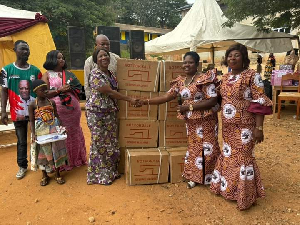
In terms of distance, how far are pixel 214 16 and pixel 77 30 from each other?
524 centimetres

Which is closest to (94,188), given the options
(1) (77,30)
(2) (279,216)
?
(2) (279,216)

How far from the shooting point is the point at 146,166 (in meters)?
3.20

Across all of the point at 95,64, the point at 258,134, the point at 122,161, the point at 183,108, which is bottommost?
the point at 122,161

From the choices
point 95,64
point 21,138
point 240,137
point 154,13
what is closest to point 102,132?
point 95,64

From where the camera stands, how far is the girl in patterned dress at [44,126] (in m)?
3.05

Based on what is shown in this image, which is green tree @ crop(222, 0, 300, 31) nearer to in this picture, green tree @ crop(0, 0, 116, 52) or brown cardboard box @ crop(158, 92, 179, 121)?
brown cardboard box @ crop(158, 92, 179, 121)

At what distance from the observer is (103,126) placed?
3090 mm

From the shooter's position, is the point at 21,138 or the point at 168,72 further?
the point at 21,138

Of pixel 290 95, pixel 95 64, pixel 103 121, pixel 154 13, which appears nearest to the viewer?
pixel 103 121

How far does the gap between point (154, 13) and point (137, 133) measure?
37206 millimetres

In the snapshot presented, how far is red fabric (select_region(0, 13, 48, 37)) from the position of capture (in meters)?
5.77

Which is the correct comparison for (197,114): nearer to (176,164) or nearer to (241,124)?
(241,124)

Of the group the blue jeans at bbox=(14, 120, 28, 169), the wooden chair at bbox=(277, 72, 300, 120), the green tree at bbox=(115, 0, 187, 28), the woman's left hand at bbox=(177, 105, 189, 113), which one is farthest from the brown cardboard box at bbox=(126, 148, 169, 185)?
the green tree at bbox=(115, 0, 187, 28)

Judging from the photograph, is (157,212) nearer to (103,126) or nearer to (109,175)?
(109,175)
